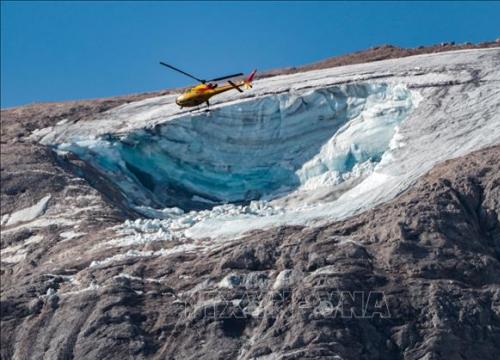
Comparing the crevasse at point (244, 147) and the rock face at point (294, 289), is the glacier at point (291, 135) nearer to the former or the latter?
the crevasse at point (244, 147)

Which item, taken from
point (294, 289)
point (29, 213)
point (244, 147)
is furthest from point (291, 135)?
point (294, 289)

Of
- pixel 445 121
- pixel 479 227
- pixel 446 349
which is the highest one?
pixel 445 121

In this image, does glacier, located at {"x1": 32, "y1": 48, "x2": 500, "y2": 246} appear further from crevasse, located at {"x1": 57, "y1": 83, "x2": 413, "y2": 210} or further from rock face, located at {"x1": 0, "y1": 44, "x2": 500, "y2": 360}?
rock face, located at {"x1": 0, "y1": 44, "x2": 500, "y2": 360}

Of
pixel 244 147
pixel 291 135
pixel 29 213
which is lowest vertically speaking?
pixel 29 213

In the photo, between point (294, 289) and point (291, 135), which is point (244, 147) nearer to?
point (291, 135)

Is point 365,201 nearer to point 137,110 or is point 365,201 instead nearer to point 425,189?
point 425,189

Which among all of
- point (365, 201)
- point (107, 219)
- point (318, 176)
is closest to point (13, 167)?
point (107, 219)
